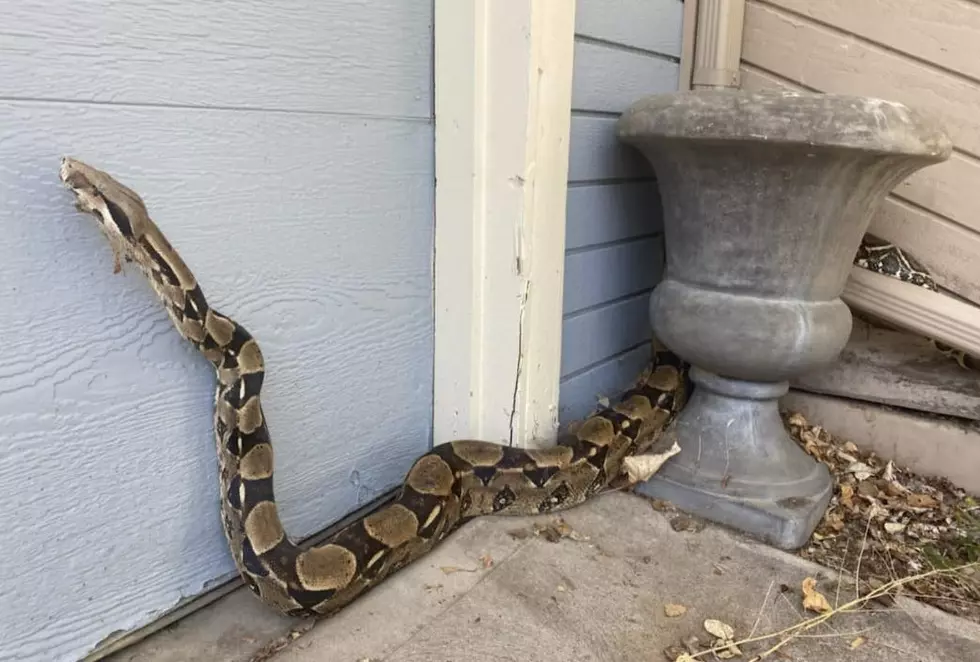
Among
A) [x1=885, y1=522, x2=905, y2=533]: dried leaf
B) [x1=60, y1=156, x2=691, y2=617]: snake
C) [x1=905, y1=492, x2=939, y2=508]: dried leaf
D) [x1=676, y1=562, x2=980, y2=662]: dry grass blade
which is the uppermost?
[x1=60, y1=156, x2=691, y2=617]: snake

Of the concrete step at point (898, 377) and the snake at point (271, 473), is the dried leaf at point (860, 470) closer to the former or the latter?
the concrete step at point (898, 377)

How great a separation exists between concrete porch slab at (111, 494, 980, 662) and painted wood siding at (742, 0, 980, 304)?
1322 millimetres

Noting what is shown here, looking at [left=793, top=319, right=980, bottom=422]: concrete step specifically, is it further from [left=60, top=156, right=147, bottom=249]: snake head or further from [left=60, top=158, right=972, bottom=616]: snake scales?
[left=60, top=156, right=147, bottom=249]: snake head

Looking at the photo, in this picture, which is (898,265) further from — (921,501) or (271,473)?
(271,473)

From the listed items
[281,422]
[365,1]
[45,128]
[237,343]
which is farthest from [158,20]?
[281,422]

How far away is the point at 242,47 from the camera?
5.49 ft

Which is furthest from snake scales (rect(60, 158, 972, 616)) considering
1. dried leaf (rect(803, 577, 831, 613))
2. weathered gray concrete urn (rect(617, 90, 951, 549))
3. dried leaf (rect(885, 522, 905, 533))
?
dried leaf (rect(885, 522, 905, 533))

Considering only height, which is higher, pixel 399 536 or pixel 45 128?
pixel 45 128

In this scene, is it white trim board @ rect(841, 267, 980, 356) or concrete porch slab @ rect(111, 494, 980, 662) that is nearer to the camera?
concrete porch slab @ rect(111, 494, 980, 662)

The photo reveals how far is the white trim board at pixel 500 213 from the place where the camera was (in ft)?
6.85

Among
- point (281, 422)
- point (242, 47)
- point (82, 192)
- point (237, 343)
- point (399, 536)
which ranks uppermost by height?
point (242, 47)

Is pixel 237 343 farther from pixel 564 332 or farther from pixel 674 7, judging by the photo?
pixel 674 7

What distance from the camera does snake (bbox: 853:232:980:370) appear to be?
261 cm

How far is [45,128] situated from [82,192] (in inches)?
5.3
